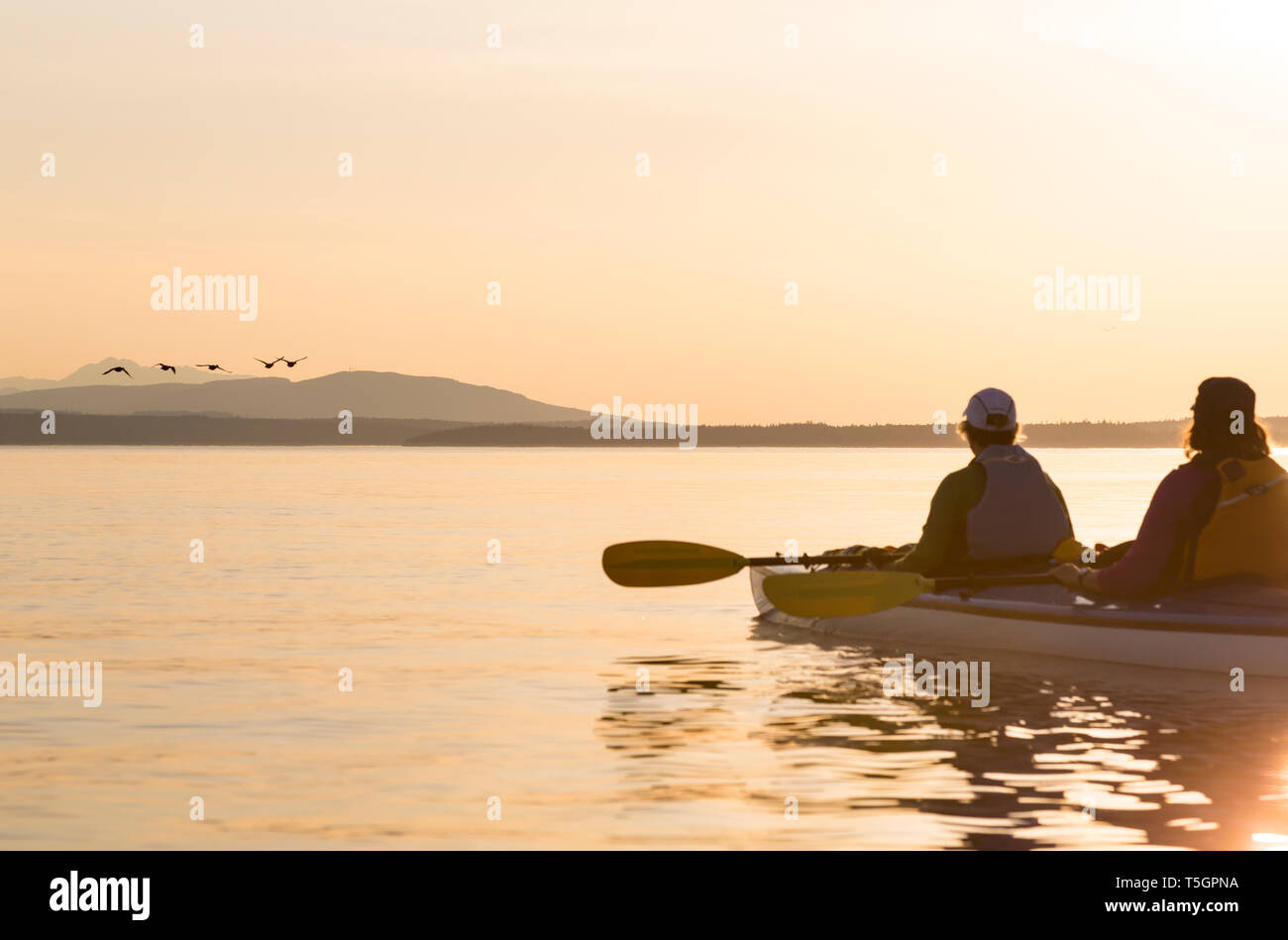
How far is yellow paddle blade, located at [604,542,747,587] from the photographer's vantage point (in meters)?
17.1

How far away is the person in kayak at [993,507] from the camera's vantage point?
14203 millimetres

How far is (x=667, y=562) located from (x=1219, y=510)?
647 cm

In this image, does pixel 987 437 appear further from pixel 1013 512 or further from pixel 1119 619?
pixel 1119 619

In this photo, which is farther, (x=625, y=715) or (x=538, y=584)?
(x=538, y=584)

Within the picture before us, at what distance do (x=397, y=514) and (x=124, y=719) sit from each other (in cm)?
3303

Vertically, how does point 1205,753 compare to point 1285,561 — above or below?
below

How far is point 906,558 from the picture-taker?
49.4ft

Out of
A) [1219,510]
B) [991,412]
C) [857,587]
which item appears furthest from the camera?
[857,587]

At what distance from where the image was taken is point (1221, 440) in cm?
1230

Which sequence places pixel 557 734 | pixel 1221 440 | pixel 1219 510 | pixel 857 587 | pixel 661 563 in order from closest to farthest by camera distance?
pixel 557 734
pixel 1221 440
pixel 1219 510
pixel 857 587
pixel 661 563

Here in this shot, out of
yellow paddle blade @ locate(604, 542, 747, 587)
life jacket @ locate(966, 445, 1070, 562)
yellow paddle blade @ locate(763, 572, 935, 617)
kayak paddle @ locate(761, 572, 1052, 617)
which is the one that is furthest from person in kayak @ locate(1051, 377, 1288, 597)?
yellow paddle blade @ locate(604, 542, 747, 587)

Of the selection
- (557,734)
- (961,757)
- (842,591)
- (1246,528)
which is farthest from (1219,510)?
(557,734)
